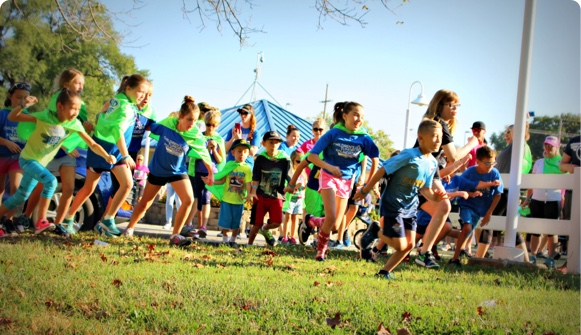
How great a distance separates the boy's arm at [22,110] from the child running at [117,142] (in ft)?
2.87

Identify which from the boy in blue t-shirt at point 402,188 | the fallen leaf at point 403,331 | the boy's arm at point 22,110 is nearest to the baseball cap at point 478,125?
the boy in blue t-shirt at point 402,188

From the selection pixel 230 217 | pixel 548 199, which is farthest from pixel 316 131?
pixel 548 199

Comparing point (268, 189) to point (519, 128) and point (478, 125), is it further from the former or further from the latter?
point (519, 128)

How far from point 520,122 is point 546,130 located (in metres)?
0.57

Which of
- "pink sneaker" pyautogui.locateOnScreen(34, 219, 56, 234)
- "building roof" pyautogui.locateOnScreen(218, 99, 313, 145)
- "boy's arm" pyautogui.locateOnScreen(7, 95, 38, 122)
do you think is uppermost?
"building roof" pyautogui.locateOnScreen(218, 99, 313, 145)

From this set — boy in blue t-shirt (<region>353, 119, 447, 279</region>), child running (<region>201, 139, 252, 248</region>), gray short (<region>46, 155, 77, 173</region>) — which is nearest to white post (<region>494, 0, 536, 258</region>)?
boy in blue t-shirt (<region>353, 119, 447, 279</region>)

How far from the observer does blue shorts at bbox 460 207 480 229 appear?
766 centimetres

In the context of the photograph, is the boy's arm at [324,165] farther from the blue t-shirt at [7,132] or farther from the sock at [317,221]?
the blue t-shirt at [7,132]

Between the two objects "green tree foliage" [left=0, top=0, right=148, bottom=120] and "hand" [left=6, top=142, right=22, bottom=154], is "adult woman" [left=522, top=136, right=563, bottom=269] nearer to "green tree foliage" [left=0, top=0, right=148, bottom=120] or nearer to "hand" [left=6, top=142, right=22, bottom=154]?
"green tree foliage" [left=0, top=0, right=148, bottom=120]

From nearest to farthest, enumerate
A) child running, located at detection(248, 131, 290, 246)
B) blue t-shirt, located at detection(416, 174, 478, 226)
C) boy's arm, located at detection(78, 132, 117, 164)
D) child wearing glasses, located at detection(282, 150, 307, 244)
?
boy's arm, located at detection(78, 132, 117, 164) → blue t-shirt, located at detection(416, 174, 478, 226) → child running, located at detection(248, 131, 290, 246) → child wearing glasses, located at detection(282, 150, 307, 244)

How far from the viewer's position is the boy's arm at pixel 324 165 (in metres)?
6.45

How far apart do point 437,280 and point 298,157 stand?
450cm

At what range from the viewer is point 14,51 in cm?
502

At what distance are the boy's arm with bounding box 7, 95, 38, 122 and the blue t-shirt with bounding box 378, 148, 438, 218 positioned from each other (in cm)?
307
